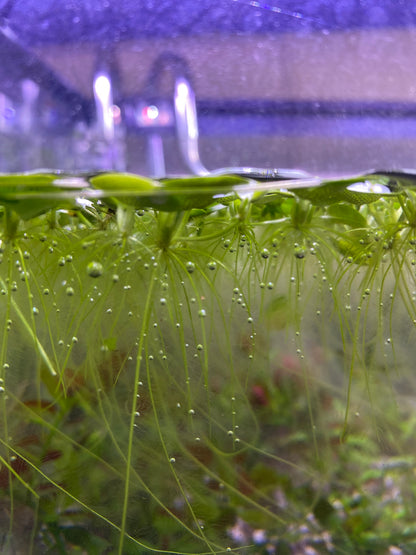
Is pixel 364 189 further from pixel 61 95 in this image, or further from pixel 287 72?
pixel 61 95

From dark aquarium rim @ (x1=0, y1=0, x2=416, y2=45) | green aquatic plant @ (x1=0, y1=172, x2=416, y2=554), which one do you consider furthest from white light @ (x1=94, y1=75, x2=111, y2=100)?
green aquatic plant @ (x1=0, y1=172, x2=416, y2=554)

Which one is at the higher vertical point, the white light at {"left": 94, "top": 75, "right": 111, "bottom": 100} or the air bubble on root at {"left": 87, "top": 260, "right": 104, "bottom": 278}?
the white light at {"left": 94, "top": 75, "right": 111, "bottom": 100}

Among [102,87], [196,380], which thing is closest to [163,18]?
[102,87]

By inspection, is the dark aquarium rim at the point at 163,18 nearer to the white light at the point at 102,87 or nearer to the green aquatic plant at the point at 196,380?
the white light at the point at 102,87

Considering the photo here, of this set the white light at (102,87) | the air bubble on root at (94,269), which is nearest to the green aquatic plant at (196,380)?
the air bubble on root at (94,269)

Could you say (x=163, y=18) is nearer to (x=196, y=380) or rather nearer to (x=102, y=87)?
(x=102, y=87)

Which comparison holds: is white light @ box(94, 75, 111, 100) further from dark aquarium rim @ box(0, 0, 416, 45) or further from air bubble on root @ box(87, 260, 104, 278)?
air bubble on root @ box(87, 260, 104, 278)

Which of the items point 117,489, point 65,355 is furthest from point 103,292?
point 117,489

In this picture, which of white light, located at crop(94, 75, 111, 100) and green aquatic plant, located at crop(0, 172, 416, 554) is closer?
green aquatic plant, located at crop(0, 172, 416, 554)
